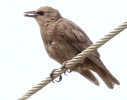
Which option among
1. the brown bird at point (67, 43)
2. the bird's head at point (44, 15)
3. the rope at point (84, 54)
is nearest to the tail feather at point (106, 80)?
the brown bird at point (67, 43)

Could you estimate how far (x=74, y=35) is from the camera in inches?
328

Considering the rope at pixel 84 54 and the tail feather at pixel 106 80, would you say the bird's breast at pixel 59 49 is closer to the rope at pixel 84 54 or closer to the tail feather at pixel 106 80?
the tail feather at pixel 106 80

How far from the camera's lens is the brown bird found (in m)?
8.13

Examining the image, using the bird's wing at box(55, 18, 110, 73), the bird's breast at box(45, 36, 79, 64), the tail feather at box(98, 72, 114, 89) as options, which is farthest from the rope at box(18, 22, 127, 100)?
the tail feather at box(98, 72, 114, 89)

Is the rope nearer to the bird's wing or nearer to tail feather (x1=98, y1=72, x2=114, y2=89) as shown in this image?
the bird's wing

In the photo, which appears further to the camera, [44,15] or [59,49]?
[44,15]

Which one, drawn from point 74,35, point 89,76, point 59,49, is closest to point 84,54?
point 59,49

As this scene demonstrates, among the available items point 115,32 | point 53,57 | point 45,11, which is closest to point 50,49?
point 53,57

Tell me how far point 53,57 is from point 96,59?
694mm

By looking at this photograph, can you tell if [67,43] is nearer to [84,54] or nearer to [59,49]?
[59,49]

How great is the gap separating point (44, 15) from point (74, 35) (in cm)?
59

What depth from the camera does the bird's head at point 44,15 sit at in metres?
8.39

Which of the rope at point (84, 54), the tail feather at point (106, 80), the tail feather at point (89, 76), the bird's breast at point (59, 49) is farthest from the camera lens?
the tail feather at point (89, 76)

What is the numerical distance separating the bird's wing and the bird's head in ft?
0.55
